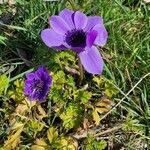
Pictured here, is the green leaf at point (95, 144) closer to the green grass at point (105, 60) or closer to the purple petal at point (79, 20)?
the green grass at point (105, 60)

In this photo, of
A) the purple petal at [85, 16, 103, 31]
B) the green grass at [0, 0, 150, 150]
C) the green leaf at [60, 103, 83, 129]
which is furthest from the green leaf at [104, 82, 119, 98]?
the purple petal at [85, 16, 103, 31]

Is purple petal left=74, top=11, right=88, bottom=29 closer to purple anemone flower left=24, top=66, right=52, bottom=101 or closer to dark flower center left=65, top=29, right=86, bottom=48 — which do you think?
dark flower center left=65, top=29, right=86, bottom=48

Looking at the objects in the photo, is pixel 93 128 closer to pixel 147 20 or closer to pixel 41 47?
pixel 41 47

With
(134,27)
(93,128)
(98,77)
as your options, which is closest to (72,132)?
(93,128)

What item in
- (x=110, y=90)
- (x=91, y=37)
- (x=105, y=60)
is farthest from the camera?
(x=105, y=60)

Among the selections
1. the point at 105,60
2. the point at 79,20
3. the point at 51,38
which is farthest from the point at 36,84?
the point at 105,60

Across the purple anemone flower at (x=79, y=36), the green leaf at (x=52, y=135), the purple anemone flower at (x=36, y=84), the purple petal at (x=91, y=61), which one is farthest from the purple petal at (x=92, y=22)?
the green leaf at (x=52, y=135)

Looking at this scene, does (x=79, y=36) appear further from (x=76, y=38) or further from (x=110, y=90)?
(x=110, y=90)

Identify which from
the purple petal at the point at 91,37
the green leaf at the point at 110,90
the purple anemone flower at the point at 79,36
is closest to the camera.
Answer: the purple petal at the point at 91,37
